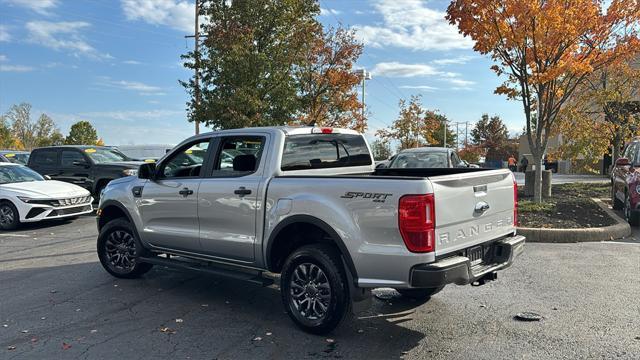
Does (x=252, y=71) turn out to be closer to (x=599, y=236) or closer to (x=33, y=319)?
(x=599, y=236)

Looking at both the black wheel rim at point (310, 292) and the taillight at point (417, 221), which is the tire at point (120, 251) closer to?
the black wheel rim at point (310, 292)

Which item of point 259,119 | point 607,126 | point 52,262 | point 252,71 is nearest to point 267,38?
point 252,71

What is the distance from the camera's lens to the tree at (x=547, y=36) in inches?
399

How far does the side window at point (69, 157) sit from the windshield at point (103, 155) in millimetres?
225

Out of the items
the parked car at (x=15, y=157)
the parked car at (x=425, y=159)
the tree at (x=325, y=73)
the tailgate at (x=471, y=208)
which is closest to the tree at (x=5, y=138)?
the parked car at (x=15, y=157)

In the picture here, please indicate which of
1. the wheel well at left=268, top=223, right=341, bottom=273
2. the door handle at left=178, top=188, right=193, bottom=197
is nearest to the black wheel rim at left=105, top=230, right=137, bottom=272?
the door handle at left=178, top=188, right=193, bottom=197

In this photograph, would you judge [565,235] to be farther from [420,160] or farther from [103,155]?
[103,155]

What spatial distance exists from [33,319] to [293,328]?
103 inches

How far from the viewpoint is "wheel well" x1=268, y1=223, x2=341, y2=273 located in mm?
4746

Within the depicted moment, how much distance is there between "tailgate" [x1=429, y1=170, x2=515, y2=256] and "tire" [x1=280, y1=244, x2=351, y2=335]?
3.02 ft

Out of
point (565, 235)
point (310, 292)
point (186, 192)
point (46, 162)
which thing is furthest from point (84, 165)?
point (565, 235)

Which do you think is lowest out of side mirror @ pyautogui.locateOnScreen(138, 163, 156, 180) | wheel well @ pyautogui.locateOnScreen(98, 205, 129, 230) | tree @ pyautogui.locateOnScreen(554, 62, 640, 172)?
wheel well @ pyautogui.locateOnScreen(98, 205, 129, 230)

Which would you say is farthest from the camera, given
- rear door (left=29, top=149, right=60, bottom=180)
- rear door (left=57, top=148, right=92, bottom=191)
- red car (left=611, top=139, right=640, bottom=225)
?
rear door (left=29, top=149, right=60, bottom=180)

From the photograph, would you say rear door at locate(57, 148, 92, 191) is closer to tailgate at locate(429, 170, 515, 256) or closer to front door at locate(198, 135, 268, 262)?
front door at locate(198, 135, 268, 262)
